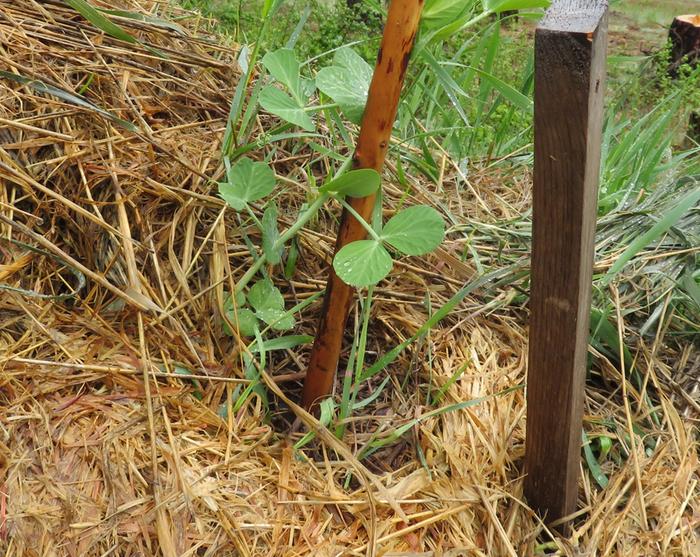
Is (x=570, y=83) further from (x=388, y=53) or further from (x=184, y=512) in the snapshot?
(x=184, y=512)

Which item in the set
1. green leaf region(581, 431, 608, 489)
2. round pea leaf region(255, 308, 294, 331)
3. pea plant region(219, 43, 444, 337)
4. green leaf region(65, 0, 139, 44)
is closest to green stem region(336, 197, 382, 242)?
pea plant region(219, 43, 444, 337)

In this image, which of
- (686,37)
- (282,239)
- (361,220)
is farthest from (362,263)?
(686,37)

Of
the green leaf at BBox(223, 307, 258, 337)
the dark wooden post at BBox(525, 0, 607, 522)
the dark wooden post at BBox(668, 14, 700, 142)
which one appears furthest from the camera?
the dark wooden post at BBox(668, 14, 700, 142)

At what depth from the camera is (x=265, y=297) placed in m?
1.14

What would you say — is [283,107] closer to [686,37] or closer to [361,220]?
[361,220]

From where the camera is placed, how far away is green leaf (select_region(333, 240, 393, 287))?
36.1 inches

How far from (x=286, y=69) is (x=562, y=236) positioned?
0.47m

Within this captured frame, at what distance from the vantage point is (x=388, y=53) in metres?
0.88

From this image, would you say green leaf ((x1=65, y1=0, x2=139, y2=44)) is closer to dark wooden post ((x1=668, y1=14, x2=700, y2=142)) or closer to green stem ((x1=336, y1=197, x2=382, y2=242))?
green stem ((x1=336, y1=197, x2=382, y2=242))

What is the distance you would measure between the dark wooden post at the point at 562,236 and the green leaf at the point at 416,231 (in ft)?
0.45

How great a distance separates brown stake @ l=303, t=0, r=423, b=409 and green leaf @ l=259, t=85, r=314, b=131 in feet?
0.34

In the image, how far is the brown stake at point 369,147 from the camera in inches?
34.0

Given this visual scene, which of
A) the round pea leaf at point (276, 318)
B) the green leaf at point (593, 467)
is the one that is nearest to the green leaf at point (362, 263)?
the round pea leaf at point (276, 318)

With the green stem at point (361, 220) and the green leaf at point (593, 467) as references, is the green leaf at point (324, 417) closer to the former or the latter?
the green stem at point (361, 220)
